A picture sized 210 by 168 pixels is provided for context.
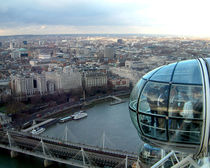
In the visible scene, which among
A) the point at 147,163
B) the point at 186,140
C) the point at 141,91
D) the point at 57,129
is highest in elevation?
the point at 141,91

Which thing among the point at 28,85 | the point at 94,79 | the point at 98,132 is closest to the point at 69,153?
the point at 98,132

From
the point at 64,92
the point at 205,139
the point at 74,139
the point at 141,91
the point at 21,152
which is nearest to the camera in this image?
the point at 205,139

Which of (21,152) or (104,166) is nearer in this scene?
(104,166)

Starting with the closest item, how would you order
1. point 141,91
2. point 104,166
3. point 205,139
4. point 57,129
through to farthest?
point 205,139 → point 141,91 → point 104,166 → point 57,129

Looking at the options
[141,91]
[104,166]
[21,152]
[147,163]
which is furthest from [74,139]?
[141,91]

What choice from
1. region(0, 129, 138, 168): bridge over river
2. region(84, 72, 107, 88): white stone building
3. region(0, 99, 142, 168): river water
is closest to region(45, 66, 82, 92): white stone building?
region(84, 72, 107, 88): white stone building

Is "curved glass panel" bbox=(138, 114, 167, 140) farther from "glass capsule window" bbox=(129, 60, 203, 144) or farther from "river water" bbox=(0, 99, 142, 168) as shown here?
"river water" bbox=(0, 99, 142, 168)

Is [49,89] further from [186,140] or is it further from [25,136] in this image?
[186,140]

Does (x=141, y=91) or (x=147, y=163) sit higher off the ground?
→ (x=141, y=91)
